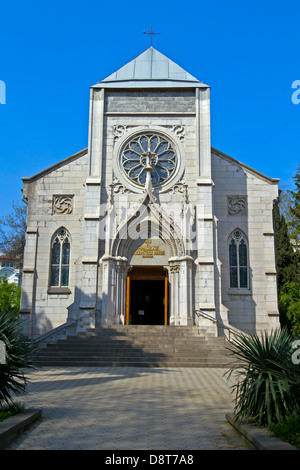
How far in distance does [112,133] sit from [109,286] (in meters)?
8.18

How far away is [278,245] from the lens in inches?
1229

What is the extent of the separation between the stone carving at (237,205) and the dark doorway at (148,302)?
6.59 metres

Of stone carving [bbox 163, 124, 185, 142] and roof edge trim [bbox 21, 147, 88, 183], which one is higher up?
stone carving [bbox 163, 124, 185, 142]

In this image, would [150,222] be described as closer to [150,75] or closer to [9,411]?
[150,75]

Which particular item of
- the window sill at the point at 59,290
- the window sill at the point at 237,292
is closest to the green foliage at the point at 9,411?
the window sill at the point at 59,290

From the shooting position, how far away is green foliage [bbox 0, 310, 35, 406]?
7613 millimetres

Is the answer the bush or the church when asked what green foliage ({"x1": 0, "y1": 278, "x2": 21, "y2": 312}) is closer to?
the church

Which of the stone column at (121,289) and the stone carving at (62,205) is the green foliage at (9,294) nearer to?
the stone carving at (62,205)

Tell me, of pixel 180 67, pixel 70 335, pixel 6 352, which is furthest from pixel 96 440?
pixel 180 67

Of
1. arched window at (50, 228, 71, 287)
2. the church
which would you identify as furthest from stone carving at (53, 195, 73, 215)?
arched window at (50, 228, 71, 287)

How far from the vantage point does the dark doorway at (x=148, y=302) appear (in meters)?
27.6

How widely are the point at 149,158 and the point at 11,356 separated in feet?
55.3

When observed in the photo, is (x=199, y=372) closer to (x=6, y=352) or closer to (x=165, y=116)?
(x=6, y=352)

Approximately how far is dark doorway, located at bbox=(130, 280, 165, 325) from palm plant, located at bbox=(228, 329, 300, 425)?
65.7ft
